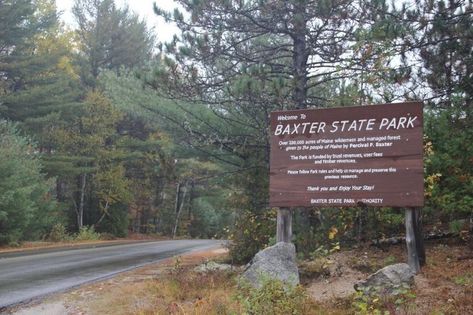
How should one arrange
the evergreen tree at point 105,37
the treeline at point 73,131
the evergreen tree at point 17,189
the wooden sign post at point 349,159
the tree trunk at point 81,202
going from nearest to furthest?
the wooden sign post at point 349,159
the evergreen tree at point 17,189
the treeline at point 73,131
the tree trunk at point 81,202
the evergreen tree at point 105,37

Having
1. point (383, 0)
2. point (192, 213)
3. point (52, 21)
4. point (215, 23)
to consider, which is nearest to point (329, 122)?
point (383, 0)

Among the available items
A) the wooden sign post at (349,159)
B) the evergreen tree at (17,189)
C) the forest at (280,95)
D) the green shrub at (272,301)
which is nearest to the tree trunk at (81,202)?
the forest at (280,95)

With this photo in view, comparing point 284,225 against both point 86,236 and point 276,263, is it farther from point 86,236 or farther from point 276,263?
point 86,236

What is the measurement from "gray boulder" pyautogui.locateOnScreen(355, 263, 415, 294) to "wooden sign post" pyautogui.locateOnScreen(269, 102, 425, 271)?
0.90 metres

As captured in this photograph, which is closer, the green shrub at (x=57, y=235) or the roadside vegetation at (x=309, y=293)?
the roadside vegetation at (x=309, y=293)

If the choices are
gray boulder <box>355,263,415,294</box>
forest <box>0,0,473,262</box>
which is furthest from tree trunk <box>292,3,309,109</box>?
gray boulder <box>355,263,415,294</box>

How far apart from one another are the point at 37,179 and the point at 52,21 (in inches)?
460

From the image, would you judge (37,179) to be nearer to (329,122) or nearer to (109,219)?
(109,219)

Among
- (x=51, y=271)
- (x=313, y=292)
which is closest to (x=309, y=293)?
(x=313, y=292)

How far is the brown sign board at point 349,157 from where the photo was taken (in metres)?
7.79

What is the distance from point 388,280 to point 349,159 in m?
2.16

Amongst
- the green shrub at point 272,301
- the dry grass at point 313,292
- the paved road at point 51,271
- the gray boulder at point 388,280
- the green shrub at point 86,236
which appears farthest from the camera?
the green shrub at point 86,236

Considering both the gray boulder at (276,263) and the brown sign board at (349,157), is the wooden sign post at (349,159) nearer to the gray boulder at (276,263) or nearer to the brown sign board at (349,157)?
the brown sign board at (349,157)

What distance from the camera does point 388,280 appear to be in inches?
263
